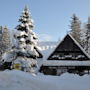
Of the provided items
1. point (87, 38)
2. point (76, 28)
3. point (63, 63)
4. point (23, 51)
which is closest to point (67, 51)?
point (63, 63)

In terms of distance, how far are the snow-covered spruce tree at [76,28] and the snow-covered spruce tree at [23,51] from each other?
77.6ft

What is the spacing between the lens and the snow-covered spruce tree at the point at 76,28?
53.8 meters

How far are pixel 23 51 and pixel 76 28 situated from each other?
2888 cm

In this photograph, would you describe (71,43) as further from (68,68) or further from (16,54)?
(16,54)

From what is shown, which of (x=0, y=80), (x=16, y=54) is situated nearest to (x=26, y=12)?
(x=16, y=54)

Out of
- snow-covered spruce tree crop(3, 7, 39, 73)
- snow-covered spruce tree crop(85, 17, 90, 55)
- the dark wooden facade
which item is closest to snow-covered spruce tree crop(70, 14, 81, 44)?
snow-covered spruce tree crop(85, 17, 90, 55)

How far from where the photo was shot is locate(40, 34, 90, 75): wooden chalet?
40250 millimetres

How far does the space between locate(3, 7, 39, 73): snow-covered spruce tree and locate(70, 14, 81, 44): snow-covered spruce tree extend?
2366 centimetres

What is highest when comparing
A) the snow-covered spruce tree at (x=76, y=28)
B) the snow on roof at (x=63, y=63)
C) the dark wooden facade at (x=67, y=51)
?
the snow-covered spruce tree at (x=76, y=28)

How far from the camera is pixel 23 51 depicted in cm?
2784

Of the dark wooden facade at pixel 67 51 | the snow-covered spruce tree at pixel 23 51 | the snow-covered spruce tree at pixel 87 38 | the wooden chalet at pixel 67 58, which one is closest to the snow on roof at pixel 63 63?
the wooden chalet at pixel 67 58

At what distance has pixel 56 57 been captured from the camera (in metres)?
40.9

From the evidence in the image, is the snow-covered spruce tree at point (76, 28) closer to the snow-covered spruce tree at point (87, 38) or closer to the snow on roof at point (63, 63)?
the snow-covered spruce tree at point (87, 38)

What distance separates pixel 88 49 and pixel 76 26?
5.71 metres
